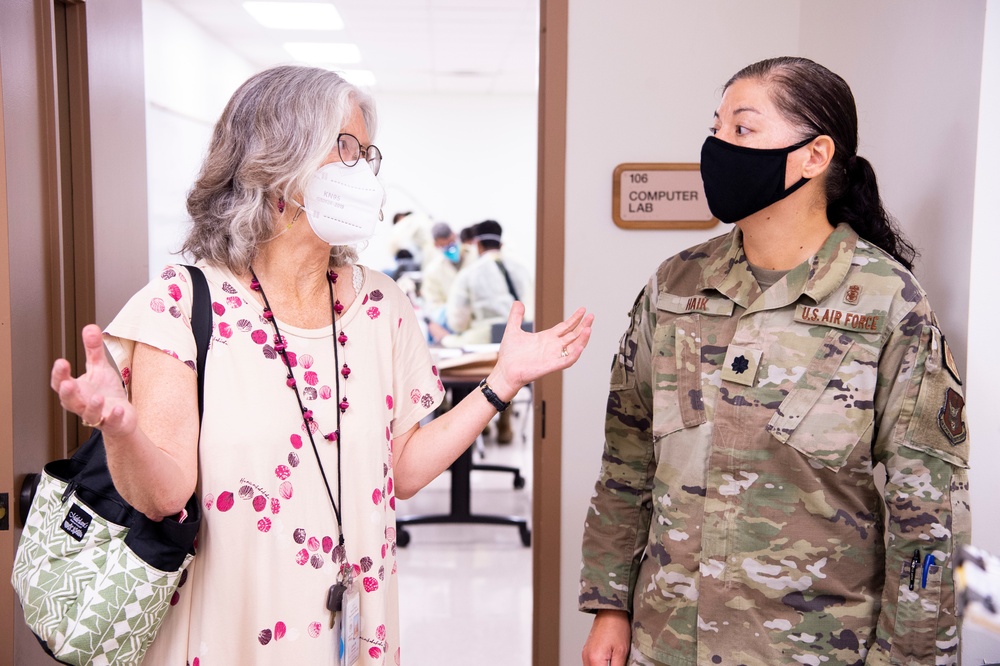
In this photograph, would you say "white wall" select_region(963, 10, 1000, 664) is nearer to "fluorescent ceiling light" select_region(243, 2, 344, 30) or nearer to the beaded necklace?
the beaded necklace

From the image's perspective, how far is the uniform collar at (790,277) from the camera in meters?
→ 1.31

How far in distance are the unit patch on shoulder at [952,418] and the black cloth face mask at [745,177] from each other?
404 mm

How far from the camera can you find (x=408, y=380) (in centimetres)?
150

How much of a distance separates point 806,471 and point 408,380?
0.70 m

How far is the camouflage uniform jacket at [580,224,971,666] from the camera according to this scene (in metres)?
1.21

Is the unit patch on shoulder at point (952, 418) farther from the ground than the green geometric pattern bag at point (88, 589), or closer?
farther from the ground

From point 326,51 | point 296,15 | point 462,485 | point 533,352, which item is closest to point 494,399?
point 533,352

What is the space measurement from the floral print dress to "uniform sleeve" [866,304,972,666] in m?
0.82

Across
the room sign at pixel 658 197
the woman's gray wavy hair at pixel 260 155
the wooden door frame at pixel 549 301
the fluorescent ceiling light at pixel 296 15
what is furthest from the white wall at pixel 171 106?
the woman's gray wavy hair at pixel 260 155

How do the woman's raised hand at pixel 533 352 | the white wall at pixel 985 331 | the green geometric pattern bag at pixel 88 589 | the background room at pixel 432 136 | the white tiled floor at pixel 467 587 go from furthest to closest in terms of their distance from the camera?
the background room at pixel 432 136, the white tiled floor at pixel 467 587, the woman's raised hand at pixel 533 352, the white wall at pixel 985 331, the green geometric pattern bag at pixel 88 589

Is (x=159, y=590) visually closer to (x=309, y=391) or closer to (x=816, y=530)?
(x=309, y=391)

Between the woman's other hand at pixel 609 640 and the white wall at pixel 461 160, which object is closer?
the woman's other hand at pixel 609 640

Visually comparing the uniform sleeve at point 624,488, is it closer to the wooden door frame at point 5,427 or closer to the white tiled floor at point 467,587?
the wooden door frame at point 5,427

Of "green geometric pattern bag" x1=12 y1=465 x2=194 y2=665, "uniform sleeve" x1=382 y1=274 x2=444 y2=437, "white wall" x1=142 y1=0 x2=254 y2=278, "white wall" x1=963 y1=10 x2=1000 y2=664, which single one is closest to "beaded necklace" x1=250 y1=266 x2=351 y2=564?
"uniform sleeve" x1=382 y1=274 x2=444 y2=437
